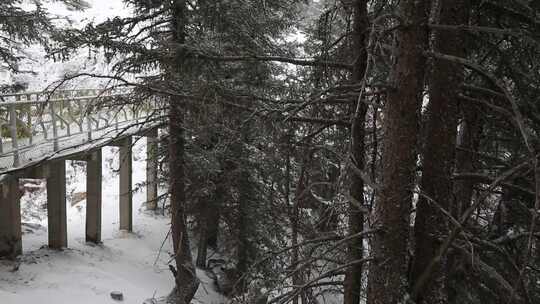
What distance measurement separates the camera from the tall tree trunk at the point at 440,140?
2.79m

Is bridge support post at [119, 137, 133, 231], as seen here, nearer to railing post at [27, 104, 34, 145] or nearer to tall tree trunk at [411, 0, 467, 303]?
railing post at [27, 104, 34, 145]

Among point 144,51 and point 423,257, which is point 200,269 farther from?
point 423,257

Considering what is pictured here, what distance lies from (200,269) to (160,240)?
9.01ft

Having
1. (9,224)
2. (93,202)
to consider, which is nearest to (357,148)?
(9,224)

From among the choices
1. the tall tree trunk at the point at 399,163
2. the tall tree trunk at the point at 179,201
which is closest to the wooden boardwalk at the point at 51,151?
the tall tree trunk at the point at 179,201

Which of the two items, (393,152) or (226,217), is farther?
(226,217)

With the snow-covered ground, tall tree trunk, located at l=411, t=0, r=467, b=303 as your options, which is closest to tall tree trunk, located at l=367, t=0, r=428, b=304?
tall tree trunk, located at l=411, t=0, r=467, b=303

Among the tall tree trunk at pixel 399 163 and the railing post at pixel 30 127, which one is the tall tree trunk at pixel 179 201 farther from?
the tall tree trunk at pixel 399 163

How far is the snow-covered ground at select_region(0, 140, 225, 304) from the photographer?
28.7 feet

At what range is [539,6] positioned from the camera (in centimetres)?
313

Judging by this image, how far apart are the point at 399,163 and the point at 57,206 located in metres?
10.9

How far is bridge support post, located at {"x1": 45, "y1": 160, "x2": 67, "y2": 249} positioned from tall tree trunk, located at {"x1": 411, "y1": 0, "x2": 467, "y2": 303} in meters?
10.4

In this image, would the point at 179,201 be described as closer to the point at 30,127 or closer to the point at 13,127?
→ the point at 13,127

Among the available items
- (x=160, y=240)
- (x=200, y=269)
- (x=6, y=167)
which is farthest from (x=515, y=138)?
(x=160, y=240)
